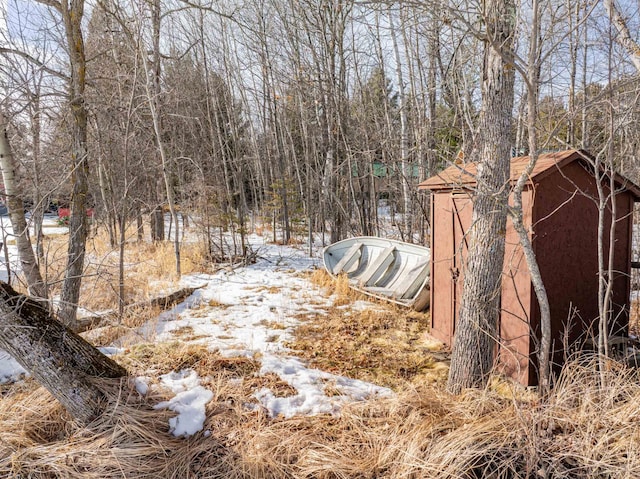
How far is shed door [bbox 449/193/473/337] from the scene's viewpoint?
4.56 metres

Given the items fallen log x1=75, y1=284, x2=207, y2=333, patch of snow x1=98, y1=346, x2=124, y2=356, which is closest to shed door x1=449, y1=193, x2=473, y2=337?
patch of snow x1=98, y1=346, x2=124, y2=356

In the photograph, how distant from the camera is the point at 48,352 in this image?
2723 mm

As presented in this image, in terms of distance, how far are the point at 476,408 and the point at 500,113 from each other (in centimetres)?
213

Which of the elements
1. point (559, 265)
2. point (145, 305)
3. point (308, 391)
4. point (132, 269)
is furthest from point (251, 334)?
point (132, 269)

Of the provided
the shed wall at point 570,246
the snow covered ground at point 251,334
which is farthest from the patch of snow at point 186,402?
the shed wall at point 570,246

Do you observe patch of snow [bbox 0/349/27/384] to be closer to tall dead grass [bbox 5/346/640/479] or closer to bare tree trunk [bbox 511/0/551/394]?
tall dead grass [bbox 5/346/640/479]

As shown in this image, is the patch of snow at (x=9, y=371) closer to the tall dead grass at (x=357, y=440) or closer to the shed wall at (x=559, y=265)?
the tall dead grass at (x=357, y=440)

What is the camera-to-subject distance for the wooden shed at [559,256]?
373cm

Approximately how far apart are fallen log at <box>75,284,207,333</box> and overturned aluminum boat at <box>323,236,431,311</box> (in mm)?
2793

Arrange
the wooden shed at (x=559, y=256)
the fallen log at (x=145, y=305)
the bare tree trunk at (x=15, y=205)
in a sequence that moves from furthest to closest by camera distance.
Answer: the fallen log at (x=145, y=305)
the bare tree trunk at (x=15, y=205)
the wooden shed at (x=559, y=256)

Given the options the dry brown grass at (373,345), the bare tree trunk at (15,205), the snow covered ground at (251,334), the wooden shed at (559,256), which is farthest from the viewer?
the bare tree trunk at (15,205)

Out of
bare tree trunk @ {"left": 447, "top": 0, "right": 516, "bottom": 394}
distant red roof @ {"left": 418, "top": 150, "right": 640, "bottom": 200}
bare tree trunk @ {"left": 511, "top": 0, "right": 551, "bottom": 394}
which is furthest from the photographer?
distant red roof @ {"left": 418, "top": 150, "right": 640, "bottom": 200}

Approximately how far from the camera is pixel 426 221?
9.07 meters

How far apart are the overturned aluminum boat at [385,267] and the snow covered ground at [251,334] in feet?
2.53
